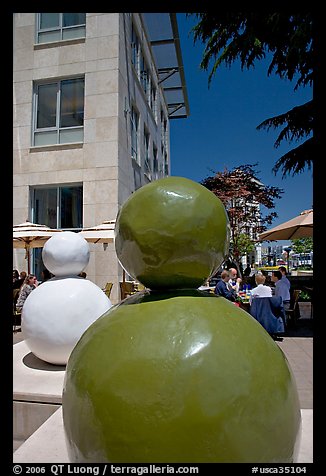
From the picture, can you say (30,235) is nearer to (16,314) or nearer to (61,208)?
(16,314)

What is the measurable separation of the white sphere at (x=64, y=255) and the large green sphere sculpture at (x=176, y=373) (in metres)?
3.03

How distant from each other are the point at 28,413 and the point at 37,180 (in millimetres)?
11382

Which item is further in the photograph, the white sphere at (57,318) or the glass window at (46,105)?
the glass window at (46,105)

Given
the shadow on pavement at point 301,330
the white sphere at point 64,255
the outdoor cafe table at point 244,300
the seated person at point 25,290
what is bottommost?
the shadow on pavement at point 301,330

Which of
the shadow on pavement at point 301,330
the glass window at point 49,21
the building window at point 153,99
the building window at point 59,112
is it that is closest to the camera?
the shadow on pavement at point 301,330

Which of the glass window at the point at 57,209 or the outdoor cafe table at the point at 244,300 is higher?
the glass window at the point at 57,209

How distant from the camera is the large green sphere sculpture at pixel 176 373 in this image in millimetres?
1342

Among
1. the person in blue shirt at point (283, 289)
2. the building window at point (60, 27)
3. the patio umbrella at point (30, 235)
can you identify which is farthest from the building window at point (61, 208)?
the person in blue shirt at point (283, 289)

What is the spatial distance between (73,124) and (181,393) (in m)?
13.9

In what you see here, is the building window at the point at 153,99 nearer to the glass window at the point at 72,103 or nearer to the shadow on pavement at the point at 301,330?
the glass window at the point at 72,103

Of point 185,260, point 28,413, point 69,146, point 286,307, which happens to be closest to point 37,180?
point 69,146

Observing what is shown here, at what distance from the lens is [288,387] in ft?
5.06

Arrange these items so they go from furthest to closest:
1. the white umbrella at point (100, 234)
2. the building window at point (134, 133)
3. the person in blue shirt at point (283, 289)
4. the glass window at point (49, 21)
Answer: the building window at point (134, 133) → the glass window at point (49, 21) → the white umbrella at point (100, 234) → the person in blue shirt at point (283, 289)

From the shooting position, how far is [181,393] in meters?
1.36
